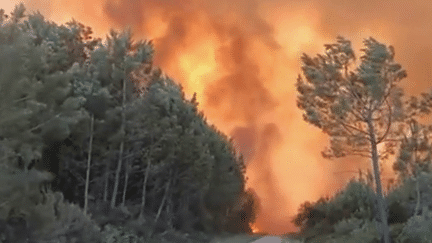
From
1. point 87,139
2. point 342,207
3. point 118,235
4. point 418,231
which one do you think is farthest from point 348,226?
point 87,139

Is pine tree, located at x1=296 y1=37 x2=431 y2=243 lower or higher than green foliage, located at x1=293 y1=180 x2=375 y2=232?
higher

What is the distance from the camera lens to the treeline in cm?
1614

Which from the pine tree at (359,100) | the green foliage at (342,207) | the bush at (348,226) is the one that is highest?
the pine tree at (359,100)

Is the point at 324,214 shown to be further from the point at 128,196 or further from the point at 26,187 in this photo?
the point at 26,187

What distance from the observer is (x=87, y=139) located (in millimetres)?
27281

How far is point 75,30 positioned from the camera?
34.3 metres

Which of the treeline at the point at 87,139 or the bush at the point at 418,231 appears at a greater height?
the treeline at the point at 87,139

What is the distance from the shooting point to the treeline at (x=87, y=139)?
16.1 m

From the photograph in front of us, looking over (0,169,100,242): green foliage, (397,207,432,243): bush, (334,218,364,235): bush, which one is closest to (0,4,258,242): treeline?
(0,169,100,242): green foliage

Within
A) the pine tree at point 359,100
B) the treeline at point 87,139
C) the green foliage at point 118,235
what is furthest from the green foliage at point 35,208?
the pine tree at point 359,100

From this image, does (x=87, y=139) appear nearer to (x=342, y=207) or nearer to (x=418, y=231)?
(x=342, y=207)

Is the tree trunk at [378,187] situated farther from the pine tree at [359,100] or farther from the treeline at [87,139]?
the treeline at [87,139]

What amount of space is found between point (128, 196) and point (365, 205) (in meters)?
15.9

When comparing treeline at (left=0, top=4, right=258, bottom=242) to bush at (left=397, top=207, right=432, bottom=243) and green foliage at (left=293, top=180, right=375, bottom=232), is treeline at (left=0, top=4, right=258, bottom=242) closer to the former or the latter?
green foliage at (left=293, top=180, right=375, bottom=232)
